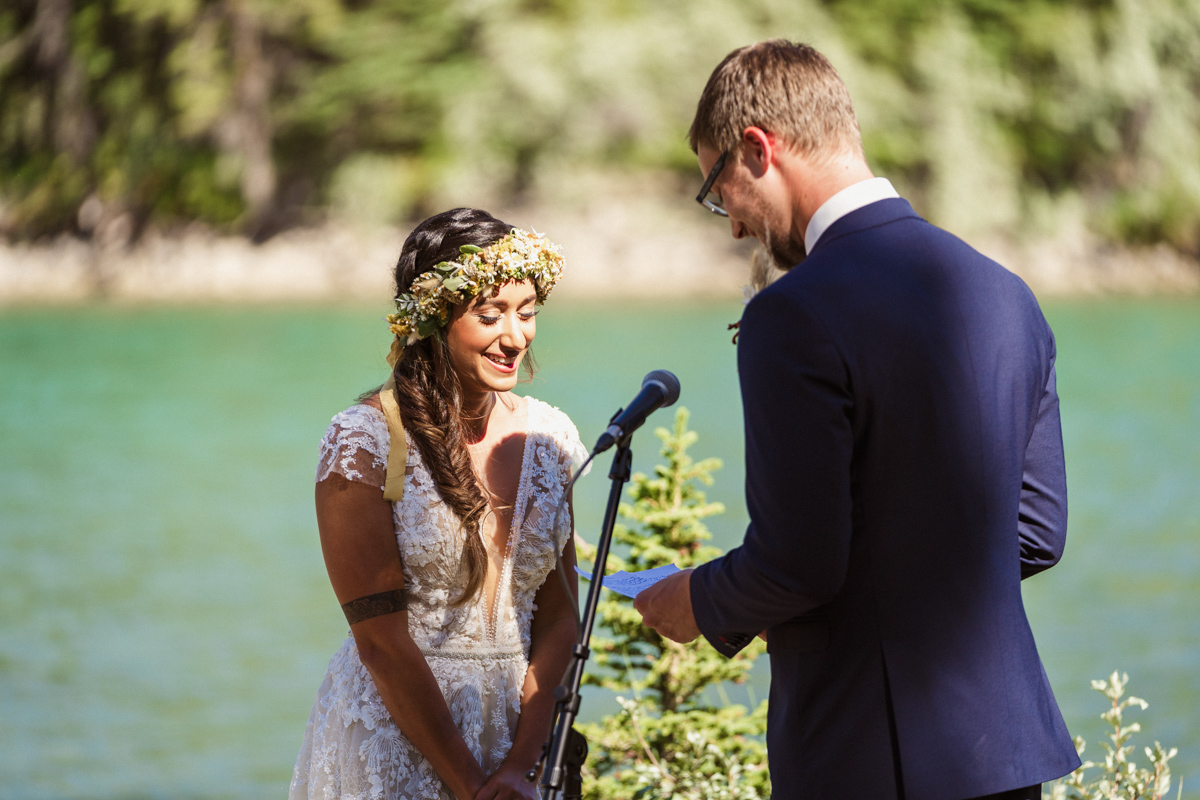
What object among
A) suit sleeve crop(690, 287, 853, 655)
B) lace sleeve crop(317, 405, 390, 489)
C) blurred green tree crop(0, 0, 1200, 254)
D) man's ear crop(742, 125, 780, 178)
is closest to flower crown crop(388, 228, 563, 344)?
lace sleeve crop(317, 405, 390, 489)

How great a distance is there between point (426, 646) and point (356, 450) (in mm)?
446

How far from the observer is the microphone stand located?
6.56ft

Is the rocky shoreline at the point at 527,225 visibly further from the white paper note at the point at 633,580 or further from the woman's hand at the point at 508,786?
the white paper note at the point at 633,580

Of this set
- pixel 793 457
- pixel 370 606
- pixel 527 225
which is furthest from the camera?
pixel 527 225

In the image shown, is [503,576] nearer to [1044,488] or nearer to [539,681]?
[539,681]

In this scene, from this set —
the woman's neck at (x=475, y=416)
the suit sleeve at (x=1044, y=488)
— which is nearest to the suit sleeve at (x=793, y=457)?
the suit sleeve at (x=1044, y=488)

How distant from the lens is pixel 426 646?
8.77 ft

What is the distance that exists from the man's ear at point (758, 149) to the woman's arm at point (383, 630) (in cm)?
104

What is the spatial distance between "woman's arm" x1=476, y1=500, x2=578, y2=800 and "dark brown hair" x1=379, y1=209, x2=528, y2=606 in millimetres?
204

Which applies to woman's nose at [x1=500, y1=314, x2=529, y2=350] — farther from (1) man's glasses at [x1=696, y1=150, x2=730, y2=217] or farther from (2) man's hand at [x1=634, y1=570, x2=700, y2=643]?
(2) man's hand at [x1=634, y1=570, x2=700, y2=643]

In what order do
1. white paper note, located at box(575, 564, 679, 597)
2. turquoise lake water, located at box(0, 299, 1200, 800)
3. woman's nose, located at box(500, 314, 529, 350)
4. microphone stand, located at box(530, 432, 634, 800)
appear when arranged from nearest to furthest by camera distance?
microphone stand, located at box(530, 432, 634, 800)
white paper note, located at box(575, 564, 679, 597)
woman's nose, located at box(500, 314, 529, 350)
turquoise lake water, located at box(0, 299, 1200, 800)

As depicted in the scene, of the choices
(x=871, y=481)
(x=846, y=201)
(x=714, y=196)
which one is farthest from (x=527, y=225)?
(x=871, y=481)

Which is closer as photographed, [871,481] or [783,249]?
[871,481]

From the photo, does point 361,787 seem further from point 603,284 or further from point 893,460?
point 603,284
